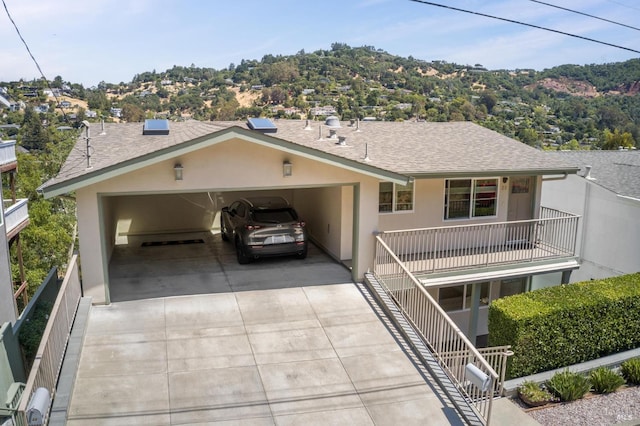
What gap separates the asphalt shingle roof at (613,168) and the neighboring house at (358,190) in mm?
3314

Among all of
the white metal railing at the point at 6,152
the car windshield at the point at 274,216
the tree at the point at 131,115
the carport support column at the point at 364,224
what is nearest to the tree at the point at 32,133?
the tree at the point at 131,115

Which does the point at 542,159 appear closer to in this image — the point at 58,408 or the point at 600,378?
the point at 600,378

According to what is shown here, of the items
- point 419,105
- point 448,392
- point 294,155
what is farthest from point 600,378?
point 419,105

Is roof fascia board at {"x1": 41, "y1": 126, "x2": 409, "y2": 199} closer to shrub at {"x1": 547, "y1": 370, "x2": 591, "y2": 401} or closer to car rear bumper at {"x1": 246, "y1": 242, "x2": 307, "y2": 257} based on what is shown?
car rear bumper at {"x1": 246, "y1": 242, "x2": 307, "y2": 257}

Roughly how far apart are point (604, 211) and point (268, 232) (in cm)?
1214

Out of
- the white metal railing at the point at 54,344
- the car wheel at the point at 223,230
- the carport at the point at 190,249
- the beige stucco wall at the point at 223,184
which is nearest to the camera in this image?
the white metal railing at the point at 54,344

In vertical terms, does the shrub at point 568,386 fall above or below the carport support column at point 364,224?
below

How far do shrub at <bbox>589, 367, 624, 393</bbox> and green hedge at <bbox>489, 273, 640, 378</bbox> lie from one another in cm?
79

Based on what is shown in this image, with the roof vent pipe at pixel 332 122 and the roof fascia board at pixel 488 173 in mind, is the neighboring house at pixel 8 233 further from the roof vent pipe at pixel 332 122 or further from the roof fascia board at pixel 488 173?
the roof fascia board at pixel 488 173

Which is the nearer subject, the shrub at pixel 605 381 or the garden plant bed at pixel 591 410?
the garden plant bed at pixel 591 410

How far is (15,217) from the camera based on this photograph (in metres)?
17.2

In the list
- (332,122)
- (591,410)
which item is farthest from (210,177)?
(591,410)

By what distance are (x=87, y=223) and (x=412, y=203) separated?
7.99 metres

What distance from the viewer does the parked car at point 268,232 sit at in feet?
40.8
